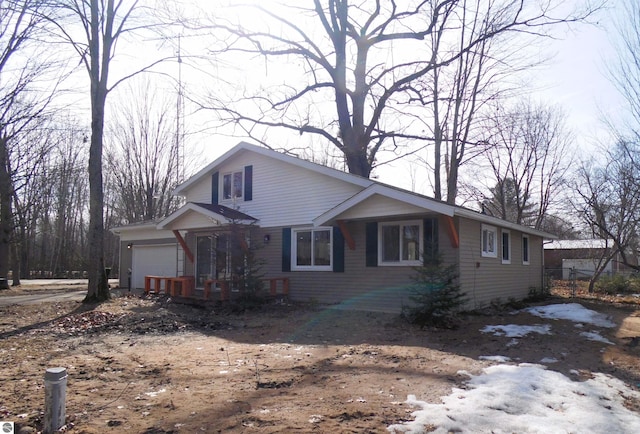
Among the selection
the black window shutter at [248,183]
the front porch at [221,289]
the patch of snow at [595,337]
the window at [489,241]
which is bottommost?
the patch of snow at [595,337]

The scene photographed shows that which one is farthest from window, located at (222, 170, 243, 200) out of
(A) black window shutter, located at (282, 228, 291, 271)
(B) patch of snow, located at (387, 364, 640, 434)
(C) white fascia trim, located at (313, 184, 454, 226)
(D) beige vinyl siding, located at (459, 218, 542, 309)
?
(B) patch of snow, located at (387, 364, 640, 434)

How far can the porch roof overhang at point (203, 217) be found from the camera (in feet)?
48.5

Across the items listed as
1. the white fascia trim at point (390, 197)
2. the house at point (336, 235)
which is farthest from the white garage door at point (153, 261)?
the white fascia trim at point (390, 197)

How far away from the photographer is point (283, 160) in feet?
49.8

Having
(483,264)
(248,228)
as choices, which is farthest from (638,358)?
(248,228)

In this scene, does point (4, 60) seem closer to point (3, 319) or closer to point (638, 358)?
point (3, 319)

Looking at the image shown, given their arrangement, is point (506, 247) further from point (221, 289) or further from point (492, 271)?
point (221, 289)

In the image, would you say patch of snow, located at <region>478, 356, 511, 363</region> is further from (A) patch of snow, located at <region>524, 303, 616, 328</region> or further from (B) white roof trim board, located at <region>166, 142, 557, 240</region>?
(A) patch of snow, located at <region>524, 303, 616, 328</region>

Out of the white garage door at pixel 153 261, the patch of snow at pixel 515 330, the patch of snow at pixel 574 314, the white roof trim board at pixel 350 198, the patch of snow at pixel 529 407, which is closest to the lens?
the patch of snow at pixel 529 407

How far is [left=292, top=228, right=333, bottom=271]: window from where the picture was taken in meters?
14.2

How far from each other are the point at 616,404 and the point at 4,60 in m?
20.5

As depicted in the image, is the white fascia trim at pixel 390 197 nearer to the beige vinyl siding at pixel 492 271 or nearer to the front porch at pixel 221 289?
the beige vinyl siding at pixel 492 271

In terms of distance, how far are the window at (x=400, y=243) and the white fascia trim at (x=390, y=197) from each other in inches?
39.6

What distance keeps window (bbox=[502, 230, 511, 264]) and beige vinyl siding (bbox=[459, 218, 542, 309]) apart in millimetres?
197
